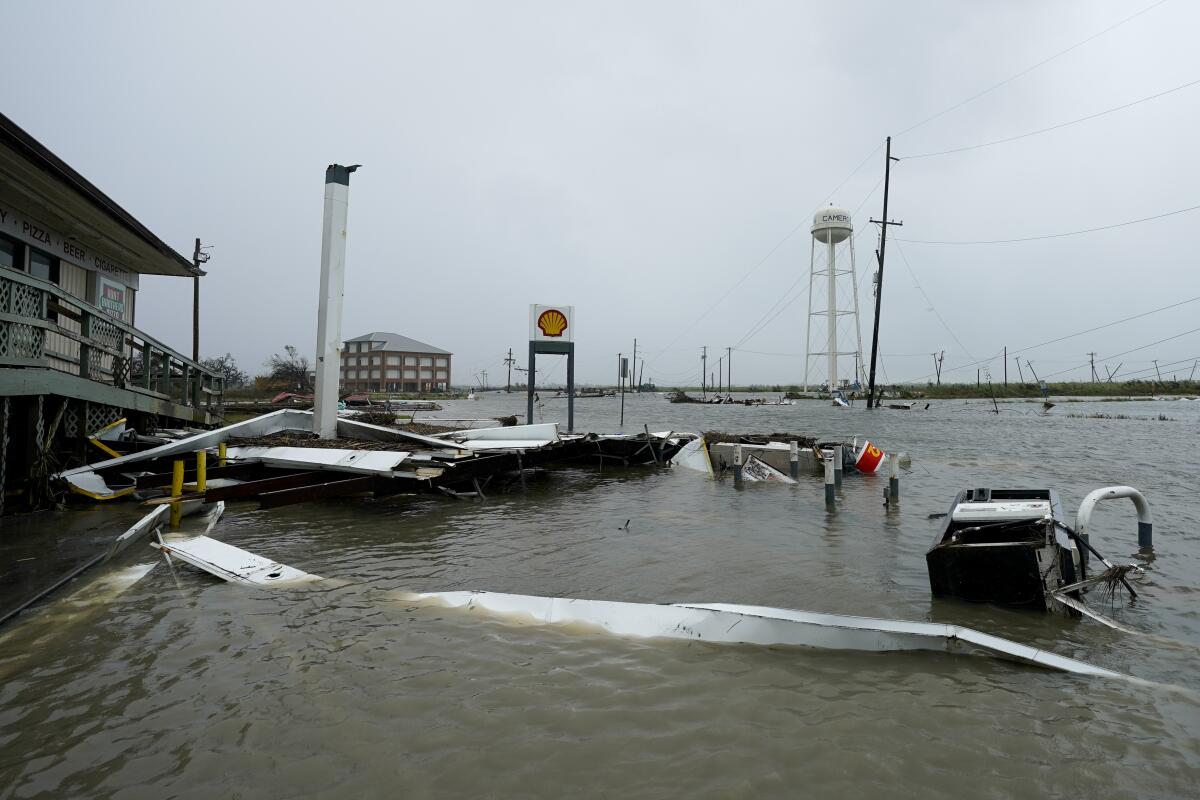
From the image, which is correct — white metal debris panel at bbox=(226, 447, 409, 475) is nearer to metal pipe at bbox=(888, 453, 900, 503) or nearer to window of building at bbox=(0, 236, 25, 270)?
window of building at bbox=(0, 236, 25, 270)

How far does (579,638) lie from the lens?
177 inches

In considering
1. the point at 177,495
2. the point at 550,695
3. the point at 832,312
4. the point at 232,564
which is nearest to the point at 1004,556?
the point at 550,695

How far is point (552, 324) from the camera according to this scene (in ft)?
55.9

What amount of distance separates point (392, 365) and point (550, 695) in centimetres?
10515

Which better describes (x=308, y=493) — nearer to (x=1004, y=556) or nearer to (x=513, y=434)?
(x=513, y=434)

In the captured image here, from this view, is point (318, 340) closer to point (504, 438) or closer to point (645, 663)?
point (504, 438)

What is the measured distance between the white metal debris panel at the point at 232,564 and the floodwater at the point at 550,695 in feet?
0.63

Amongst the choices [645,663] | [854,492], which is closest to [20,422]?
[645,663]

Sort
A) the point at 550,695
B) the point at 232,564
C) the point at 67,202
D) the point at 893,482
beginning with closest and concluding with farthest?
the point at 550,695 → the point at 232,564 → the point at 67,202 → the point at 893,482

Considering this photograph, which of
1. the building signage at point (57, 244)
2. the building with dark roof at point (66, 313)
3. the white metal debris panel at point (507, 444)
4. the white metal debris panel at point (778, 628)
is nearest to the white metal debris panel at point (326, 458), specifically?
the white metal debris panel at point (507, 444)

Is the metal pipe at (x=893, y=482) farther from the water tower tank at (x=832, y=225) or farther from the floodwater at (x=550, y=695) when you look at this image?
the water tower tank at (x=832, y=225)

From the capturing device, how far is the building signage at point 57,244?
34.5 ft

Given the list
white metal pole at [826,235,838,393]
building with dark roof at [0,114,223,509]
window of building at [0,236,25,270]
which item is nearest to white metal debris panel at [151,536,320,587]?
building with dark roof at [0,114,223,509]

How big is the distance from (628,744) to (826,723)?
116cm
